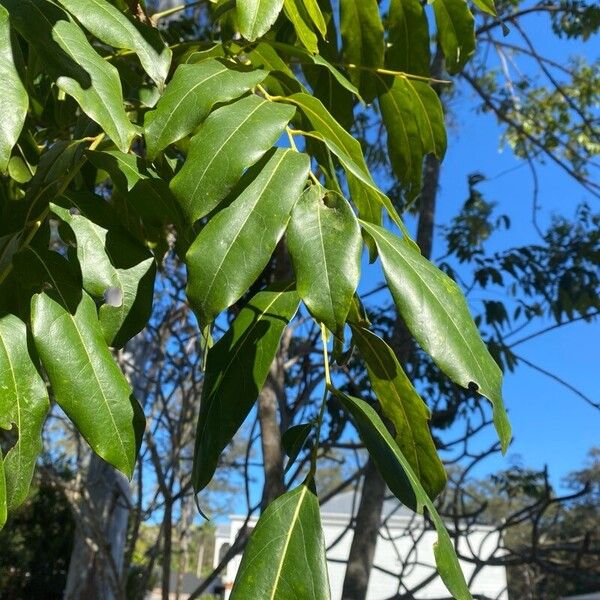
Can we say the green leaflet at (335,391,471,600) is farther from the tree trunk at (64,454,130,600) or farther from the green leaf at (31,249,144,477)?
the tree trunk at (64,454,130,600)

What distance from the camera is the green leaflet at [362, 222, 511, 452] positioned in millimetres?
829

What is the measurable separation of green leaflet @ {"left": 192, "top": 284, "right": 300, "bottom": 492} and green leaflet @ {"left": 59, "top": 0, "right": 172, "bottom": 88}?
343 mm

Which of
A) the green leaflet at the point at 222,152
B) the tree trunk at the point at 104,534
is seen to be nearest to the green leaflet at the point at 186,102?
the green leaflet at the point at 222,152

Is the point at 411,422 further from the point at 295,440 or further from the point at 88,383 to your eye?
the point at 88,383

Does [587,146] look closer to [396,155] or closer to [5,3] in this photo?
[396,155]

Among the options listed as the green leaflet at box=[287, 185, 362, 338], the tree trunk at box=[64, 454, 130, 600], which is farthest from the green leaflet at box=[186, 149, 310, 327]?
the tree trunk at box=[64, 454, 130, 600]

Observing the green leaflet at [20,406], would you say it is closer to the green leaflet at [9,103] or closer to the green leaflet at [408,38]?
the green leaflet at [9,103]

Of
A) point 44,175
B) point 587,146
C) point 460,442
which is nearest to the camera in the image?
point 44,175

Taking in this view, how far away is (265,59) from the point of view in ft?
3.90

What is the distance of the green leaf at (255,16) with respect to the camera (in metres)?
1.00

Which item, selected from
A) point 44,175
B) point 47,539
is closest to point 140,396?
point 44,175

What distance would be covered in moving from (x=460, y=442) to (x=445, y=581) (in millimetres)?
2671

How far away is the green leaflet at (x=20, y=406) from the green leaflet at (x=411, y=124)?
0.93 meters

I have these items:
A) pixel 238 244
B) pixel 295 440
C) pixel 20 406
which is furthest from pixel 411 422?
pixel 20 406
